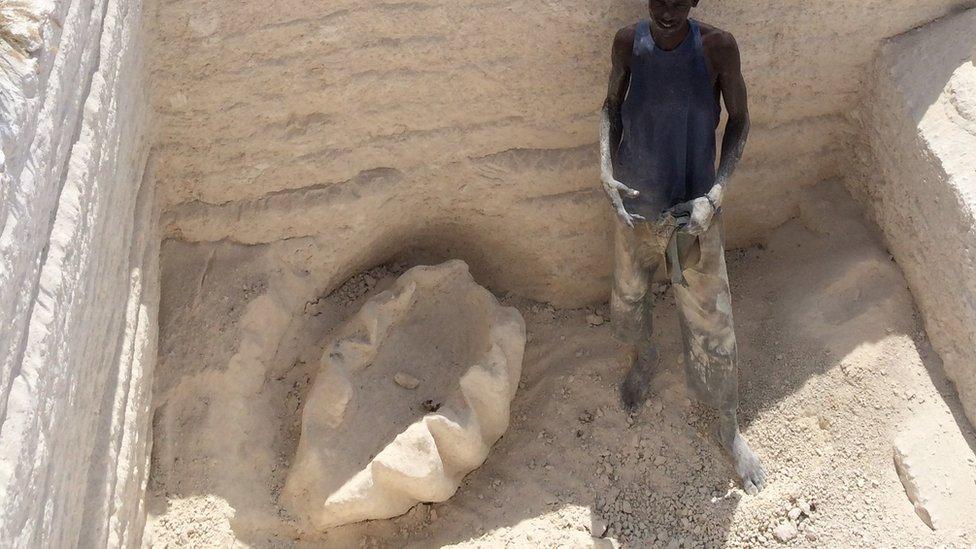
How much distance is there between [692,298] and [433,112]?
1.12 meters

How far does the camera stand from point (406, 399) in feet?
11.0

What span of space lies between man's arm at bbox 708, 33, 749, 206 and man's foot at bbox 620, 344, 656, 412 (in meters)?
0.85

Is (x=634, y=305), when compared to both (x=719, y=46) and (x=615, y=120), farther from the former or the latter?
(x=719, y=46)

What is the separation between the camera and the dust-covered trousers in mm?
2922

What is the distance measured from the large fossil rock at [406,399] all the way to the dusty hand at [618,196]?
2.43 feet

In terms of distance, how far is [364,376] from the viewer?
3359 millimetres

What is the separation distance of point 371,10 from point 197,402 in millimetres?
1439

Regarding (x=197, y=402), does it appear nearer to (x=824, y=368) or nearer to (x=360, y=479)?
(x=360, y=479)

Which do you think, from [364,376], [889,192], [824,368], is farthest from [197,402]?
[889,192]

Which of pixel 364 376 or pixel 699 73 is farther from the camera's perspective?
pixel 364 376

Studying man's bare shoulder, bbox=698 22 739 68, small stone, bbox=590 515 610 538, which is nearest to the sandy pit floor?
small stone, bbox=590 515 610 538

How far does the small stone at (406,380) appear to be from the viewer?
337 cm

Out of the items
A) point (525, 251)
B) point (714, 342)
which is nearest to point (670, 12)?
point (714, 342)

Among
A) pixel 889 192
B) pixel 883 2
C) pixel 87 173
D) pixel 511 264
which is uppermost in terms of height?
pixel 883 2
